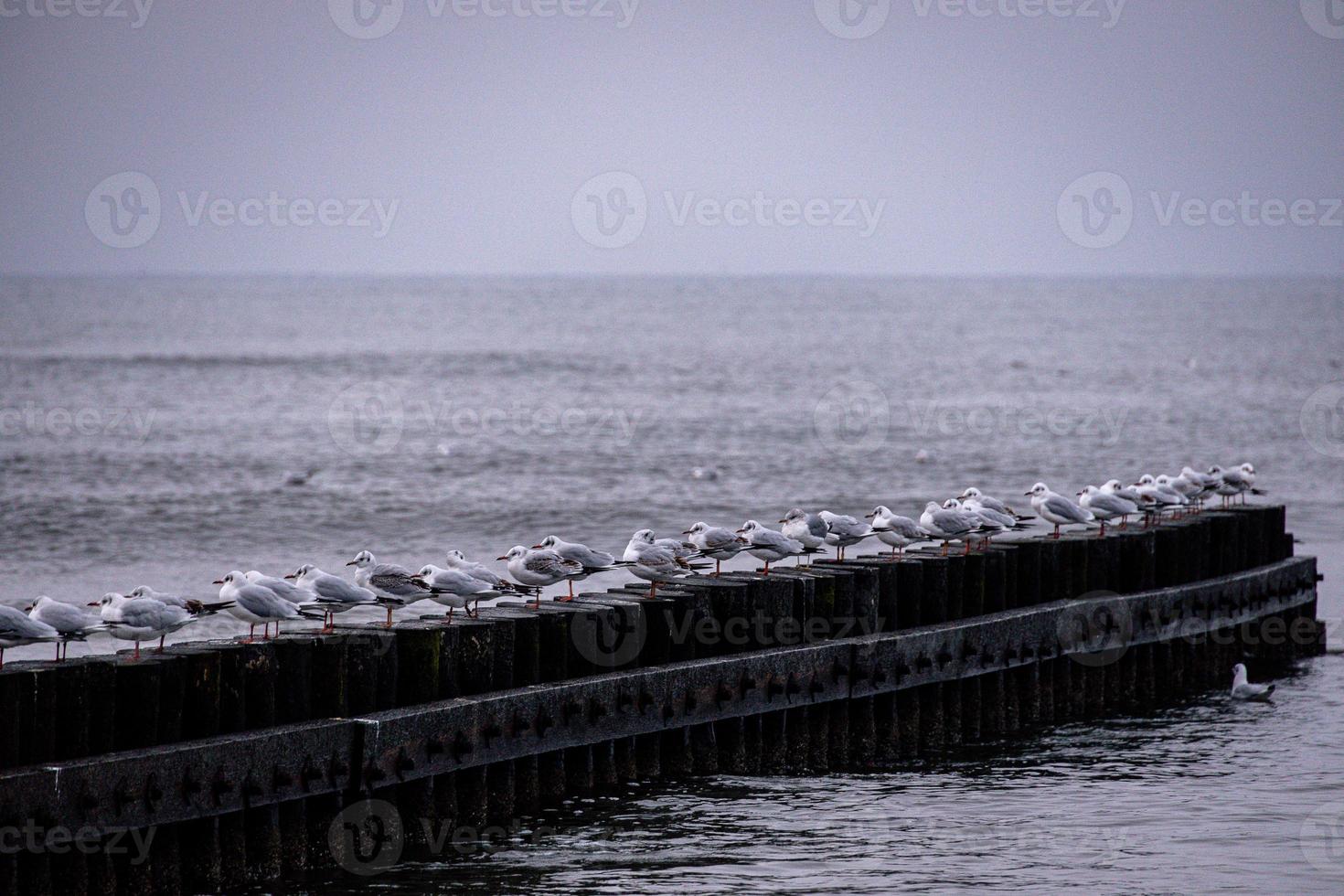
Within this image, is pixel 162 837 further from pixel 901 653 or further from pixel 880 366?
pixel 880 366

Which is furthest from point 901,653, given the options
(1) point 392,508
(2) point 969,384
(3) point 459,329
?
(3) point 459,329

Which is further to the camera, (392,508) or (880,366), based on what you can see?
(880,366)

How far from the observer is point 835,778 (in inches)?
461

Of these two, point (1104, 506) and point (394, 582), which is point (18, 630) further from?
point (1104, 506)

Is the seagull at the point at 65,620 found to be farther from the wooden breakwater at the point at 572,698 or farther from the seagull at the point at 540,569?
the seagull at the point at 540,569

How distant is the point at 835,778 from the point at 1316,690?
18.0ft

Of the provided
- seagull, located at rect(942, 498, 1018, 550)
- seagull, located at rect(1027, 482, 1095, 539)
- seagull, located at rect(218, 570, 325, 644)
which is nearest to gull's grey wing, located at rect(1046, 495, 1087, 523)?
seagull, located at rect(1027, 482, 1095, 539)

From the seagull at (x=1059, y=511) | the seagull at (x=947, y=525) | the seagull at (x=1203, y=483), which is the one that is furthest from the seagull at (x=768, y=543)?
the seagull at (x=1203, y=483)

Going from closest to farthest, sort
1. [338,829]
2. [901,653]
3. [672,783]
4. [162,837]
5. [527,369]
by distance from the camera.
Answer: [162,837] < [338,829] < [672,783] < [901,653] < [527,369]

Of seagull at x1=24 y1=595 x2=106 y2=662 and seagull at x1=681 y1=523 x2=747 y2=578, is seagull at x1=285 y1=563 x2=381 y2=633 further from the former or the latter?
seagull at x1=681 y1=523 x2=747 y2=578
